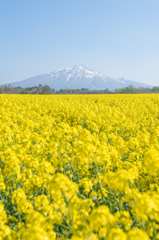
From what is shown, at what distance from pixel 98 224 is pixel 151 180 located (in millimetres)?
3004

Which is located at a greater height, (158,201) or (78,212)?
(158,201)

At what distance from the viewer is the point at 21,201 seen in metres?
2.92

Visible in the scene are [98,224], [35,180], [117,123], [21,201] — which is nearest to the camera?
[98,224]

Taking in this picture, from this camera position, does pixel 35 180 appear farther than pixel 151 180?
No

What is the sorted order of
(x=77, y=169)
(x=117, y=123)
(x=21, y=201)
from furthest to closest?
(x=117, y=123) → (x=77, y=169) → (x=21, y=201)

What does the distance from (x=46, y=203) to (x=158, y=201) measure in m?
1.68

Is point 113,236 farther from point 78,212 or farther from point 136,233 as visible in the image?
point 78,212

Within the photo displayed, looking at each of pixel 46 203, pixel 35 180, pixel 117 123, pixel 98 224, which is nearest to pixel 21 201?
pixel 46 203

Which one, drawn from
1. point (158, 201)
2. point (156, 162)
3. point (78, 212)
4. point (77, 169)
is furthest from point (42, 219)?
point (77, 169)

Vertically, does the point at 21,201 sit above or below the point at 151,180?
above

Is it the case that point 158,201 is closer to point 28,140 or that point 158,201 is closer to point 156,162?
point 156,162

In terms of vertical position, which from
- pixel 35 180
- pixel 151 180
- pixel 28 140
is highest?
pixel 28 140

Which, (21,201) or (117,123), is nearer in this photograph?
(21,201)

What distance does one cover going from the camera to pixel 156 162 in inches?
118
